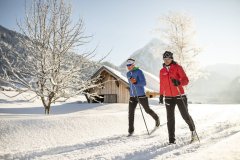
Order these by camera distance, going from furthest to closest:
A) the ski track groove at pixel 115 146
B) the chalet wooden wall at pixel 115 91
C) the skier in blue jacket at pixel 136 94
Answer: the chalet wooden wall at pixel 115 91, the skier in blue jacket at pixel 136 94, the ski track groove at pixel 115 146

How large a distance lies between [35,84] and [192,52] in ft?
63.2

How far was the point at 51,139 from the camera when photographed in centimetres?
571

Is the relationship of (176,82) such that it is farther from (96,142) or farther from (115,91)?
(115,91)

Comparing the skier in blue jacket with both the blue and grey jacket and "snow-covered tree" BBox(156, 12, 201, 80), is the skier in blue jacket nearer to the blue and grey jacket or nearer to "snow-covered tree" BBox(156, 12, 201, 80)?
the blue and grey jacket

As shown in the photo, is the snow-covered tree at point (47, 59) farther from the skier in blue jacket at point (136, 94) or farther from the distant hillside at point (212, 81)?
the distant hillside at point (212, 81)

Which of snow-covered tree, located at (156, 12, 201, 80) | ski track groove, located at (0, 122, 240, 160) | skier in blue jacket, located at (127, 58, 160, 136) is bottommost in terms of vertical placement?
ski track groove, located at (0, 122, 240, 160)

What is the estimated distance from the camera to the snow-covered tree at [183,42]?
82.2 feet

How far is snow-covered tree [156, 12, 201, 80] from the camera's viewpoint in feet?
82.2

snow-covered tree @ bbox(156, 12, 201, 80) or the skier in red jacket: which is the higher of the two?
snow-covered tree @ bbox(156, 12, 201, 80)

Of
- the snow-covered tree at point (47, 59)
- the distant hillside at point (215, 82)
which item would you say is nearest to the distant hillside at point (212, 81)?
the distant hillside at point (215, 82)

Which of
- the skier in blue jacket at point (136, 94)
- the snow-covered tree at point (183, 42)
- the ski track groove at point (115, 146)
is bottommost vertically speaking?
the ski track groove at point (115, 146)

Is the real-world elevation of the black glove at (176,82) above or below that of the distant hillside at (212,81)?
below

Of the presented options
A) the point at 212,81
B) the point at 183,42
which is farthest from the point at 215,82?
the point at 183,42

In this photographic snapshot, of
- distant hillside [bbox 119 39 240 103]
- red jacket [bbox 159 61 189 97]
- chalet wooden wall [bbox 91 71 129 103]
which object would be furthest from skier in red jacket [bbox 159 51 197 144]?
distant hillside [bbox 119 39 240 103]
